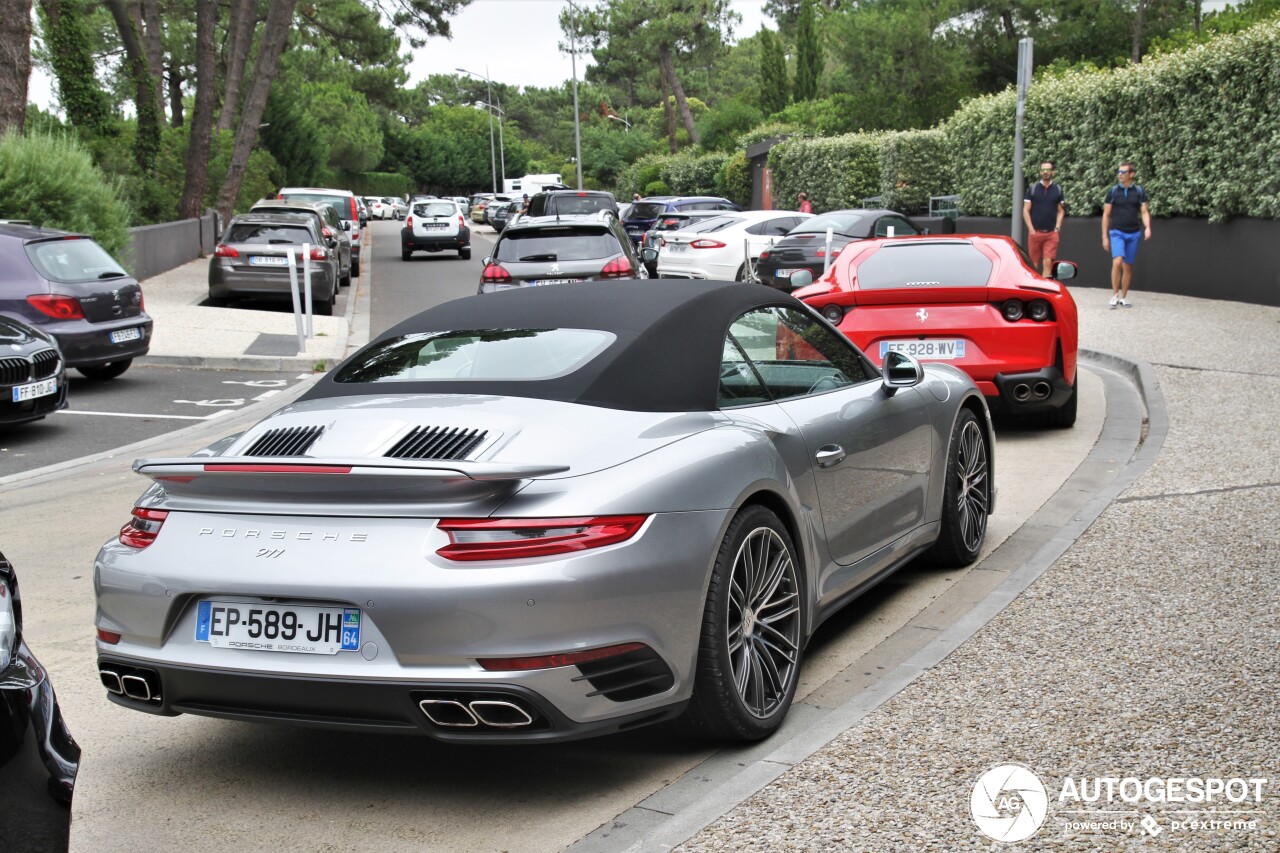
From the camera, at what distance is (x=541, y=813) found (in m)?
3.95

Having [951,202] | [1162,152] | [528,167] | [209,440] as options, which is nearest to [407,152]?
[528,167]

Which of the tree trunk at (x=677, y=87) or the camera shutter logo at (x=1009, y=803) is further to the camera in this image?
the tree trunk at (x=677, y=87)

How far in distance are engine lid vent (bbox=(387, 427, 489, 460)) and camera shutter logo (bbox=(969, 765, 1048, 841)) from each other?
1.67 meters

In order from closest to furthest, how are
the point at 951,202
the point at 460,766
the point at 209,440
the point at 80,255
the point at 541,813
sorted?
the point at 541,813, the point at 460,766, the point at 209,440, the point at 80,255, the point at 951,202

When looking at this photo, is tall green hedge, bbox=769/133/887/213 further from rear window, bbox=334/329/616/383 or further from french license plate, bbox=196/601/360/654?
french license plate, bbox=196/601/360/654

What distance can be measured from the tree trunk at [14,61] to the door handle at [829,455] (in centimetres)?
2016

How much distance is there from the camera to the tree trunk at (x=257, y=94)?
37594 millimetres

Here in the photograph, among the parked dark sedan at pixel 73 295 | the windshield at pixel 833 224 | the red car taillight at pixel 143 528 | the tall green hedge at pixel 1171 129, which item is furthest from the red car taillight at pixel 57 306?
the tall green hedge at pixel 1171 129

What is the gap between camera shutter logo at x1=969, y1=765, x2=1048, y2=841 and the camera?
11.7ft

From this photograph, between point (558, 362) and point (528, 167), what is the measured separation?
13596 centimetres

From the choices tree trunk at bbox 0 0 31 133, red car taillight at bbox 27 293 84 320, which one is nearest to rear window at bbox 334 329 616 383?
red car taillight at bbox 27 293 84 320

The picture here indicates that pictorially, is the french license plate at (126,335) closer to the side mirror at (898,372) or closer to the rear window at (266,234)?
the rear window at (266,234)

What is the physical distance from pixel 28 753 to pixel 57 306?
39.0 ft

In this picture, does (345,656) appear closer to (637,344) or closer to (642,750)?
(642,750)
